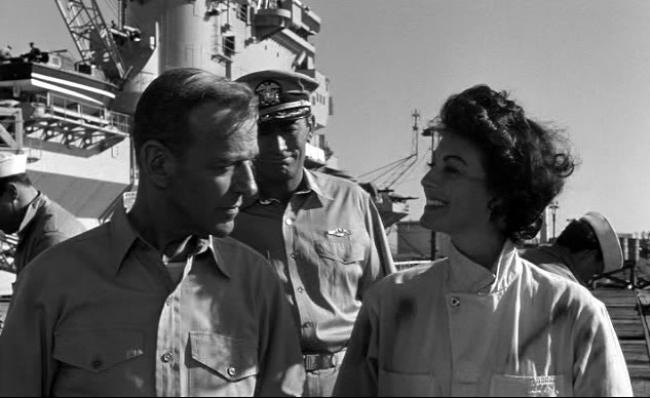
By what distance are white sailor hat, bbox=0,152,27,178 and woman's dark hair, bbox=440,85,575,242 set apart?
2.80 m

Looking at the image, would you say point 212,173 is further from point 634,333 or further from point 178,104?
point 634,333

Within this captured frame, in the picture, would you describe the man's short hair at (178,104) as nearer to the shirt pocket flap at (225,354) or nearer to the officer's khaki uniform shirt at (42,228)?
the shirt pocket flap at (225,354)

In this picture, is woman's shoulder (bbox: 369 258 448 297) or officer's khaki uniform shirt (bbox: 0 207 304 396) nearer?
officer's khaki uniform shirt (bbox: 0 207 304 396)

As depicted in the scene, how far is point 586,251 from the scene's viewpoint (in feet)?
12.6

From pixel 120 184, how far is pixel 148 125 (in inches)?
828

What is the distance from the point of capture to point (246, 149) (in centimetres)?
198

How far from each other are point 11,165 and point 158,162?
8.04 ft

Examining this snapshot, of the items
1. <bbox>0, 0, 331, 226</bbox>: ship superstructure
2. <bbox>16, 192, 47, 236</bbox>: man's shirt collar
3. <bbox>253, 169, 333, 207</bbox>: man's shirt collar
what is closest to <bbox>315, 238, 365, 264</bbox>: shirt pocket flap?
<bbox>253, 169, 333, 207</bbox>: man's shirt collar

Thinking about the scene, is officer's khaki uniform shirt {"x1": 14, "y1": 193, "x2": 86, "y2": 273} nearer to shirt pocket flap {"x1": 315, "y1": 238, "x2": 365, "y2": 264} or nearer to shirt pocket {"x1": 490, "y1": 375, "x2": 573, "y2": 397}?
shirt pocket flap {"x1": 315, "y1": 238, "x2": 365, "y2": 264}

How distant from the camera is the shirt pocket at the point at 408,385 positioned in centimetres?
188

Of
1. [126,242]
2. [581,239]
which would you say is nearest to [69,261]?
[126,242]

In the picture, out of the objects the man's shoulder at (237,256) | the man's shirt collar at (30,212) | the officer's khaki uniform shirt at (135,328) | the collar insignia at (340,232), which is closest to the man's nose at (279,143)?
the collar insignia at (340,232)

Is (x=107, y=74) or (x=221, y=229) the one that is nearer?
(x=221, y=229)

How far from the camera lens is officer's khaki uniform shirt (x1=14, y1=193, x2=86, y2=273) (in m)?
3.83
